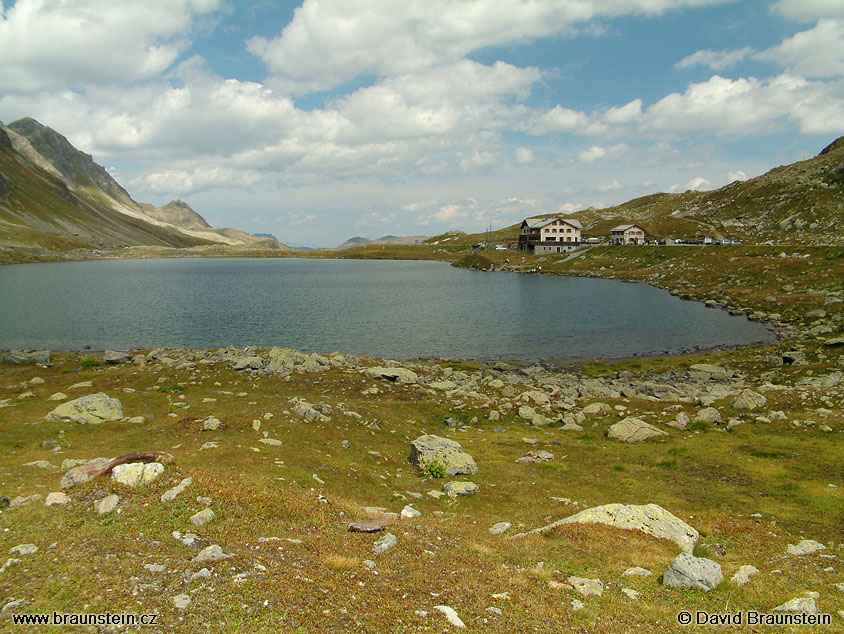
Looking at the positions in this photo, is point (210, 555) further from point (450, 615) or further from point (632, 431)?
point (632, 431)

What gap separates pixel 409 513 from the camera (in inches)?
699

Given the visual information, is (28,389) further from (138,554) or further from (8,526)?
(138,554)

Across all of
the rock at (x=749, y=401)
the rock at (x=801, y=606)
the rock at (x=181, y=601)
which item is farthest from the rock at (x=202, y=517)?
the rock at (x=749, y=401)

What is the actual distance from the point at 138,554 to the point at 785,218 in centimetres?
19993

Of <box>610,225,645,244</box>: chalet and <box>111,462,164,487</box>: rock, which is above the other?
<box>610,225,645,244</box>: chalet

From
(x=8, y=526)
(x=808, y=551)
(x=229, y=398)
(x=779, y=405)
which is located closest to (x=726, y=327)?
(x=779, y=405)

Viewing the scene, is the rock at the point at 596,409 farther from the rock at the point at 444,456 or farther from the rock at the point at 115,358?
the rock at the point at 115,358

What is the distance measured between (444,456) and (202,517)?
530 inches

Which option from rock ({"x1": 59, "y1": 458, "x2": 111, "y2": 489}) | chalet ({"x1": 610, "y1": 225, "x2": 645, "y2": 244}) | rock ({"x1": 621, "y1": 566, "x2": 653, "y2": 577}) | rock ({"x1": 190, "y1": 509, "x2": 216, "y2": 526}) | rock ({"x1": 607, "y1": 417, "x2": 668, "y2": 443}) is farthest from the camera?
chalet ({"x1": 610, "y1": 225, "x2": 645, "y2": 244})

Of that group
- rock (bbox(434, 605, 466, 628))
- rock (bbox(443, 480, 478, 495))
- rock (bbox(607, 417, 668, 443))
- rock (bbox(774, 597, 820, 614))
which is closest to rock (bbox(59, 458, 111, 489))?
rock (bbox(434, 605, 466, 628))

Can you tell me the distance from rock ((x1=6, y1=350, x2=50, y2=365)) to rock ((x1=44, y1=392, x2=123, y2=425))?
3032cm

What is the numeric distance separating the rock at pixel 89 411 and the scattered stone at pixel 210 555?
1921 centimetres

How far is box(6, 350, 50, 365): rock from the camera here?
4943cm

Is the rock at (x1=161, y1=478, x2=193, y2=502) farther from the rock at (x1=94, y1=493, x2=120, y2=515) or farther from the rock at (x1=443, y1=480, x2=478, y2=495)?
the rock at (x1=443, y1=480, x2=478, y2=495)
